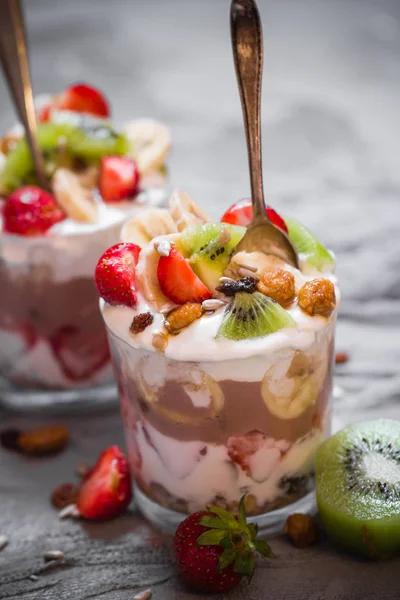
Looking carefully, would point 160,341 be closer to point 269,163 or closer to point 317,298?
point 317,298

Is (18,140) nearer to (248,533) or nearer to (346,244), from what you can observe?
(346,244)

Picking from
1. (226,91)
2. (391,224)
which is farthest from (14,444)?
(226,91)

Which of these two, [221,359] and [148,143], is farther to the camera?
[148,143]

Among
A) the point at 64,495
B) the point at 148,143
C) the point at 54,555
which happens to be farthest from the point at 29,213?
the point at 54,555

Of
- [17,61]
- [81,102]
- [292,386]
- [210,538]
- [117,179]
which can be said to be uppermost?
Result: [17,61]

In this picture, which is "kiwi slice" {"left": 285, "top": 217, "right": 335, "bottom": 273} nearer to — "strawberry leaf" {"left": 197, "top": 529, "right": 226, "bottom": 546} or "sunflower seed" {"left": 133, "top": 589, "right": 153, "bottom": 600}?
"strawberry leaf" {"left": 197, "top": 529, "right": 226, "bottom": 546}

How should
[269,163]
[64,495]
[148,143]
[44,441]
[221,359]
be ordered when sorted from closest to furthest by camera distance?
1. [221,359]
2. [64,495]
3. [44,441]
4. [148,143]
5. [269,163]

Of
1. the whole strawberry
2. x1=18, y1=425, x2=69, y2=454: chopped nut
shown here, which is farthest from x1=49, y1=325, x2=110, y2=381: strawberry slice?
the whole strawberry

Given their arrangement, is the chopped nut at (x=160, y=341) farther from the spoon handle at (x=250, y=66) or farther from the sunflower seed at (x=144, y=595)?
the sunflower seed at (x=144, y=595)
